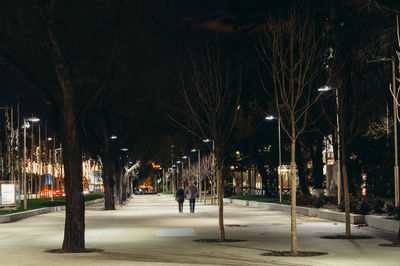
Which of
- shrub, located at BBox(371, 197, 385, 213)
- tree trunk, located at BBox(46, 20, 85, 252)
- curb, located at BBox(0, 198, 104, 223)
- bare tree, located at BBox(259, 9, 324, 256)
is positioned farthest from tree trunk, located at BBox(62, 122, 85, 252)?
curb, located at BBox(0, 198, 104, 223)

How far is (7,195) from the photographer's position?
143 ft

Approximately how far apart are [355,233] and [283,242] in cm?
→ 457

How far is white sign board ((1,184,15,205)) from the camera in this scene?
43438 millimetres

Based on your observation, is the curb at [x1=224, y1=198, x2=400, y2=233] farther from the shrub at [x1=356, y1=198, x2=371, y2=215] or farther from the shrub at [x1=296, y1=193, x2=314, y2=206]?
the shrub at [x1=296, y1=193, x2=314, y2=206]

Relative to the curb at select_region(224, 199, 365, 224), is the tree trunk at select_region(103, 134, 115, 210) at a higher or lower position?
higher

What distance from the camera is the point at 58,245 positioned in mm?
20828

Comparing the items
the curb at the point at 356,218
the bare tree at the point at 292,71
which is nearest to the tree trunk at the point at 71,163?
the bare tree at the point at 292,71

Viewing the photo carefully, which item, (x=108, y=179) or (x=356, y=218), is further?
(x=108, y=179)

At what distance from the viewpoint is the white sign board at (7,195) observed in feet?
143

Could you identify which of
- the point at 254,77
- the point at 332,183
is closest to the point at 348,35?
the point at 254,77

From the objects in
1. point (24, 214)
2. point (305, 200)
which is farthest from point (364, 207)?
point (24, 214)

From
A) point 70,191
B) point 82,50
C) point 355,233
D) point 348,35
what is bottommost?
point 355,233

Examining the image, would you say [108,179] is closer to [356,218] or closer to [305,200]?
[305,200]

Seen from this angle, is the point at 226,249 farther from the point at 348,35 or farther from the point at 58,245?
the point at 348,35
